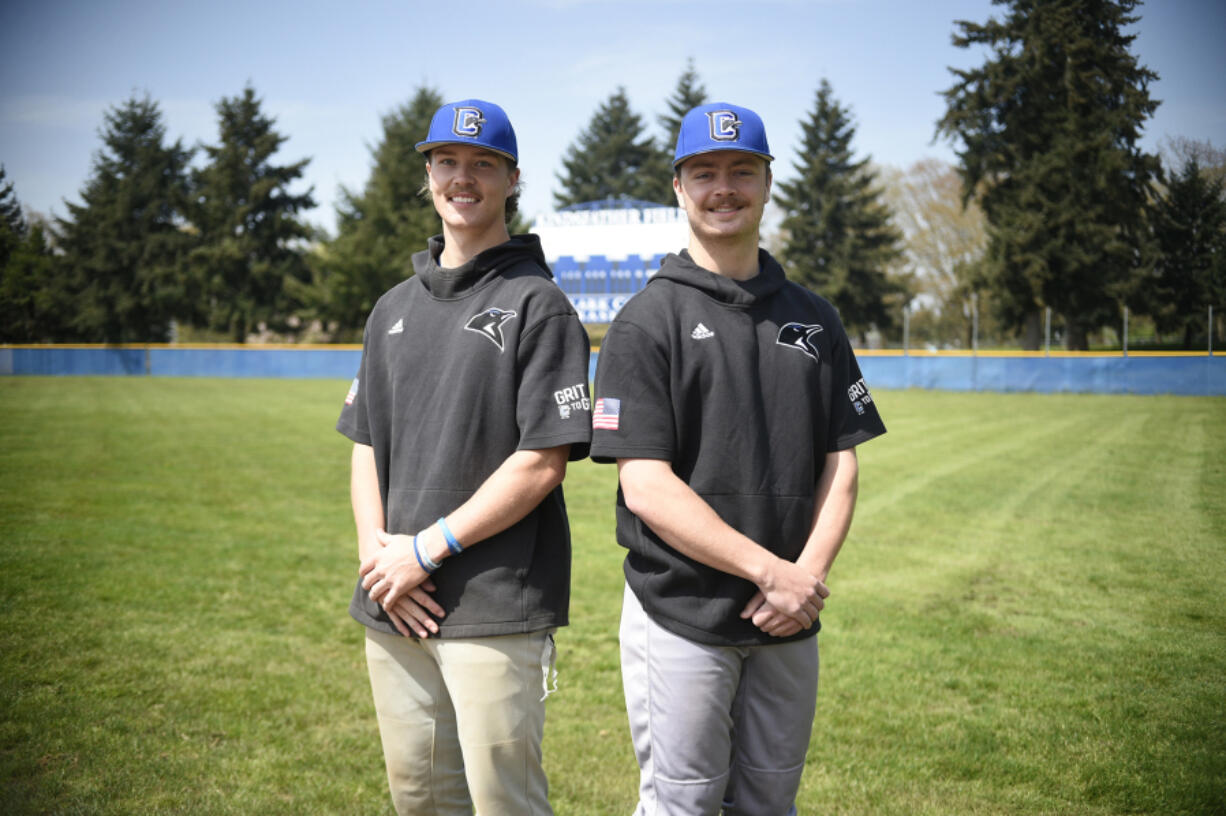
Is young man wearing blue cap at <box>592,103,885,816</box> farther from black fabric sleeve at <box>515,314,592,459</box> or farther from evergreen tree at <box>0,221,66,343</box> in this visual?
evergreen tree at <box>0,221,66,343</box>

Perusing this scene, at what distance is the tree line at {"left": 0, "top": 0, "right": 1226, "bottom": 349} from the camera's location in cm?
1469

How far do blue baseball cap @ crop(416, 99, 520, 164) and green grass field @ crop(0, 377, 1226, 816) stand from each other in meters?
2.63

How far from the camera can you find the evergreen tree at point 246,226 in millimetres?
47156

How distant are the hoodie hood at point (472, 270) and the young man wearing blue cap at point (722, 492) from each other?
399mm

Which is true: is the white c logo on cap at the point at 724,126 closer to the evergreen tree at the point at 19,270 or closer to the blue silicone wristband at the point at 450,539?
the blue silicone wristband at the point at 450,539

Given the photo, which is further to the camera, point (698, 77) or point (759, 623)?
point (698, 77)

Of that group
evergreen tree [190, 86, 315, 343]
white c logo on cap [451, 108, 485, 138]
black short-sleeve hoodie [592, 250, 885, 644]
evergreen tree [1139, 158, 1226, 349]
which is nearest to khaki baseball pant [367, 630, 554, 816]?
black short-sleeve hoodie [592, 250, 885, 644]

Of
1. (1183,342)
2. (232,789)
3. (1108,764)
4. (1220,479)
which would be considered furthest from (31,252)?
(1183,342)

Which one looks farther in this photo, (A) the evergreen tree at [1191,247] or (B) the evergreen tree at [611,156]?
(B) the evergreen tree at [611,156]

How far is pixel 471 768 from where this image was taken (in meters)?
2.30

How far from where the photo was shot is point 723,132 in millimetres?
2303

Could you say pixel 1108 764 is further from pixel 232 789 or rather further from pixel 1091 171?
pixel 1091 171

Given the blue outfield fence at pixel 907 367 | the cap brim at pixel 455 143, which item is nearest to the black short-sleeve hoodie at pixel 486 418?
the cap brim at pixel 455 143

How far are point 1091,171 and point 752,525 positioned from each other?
22.9 metres
